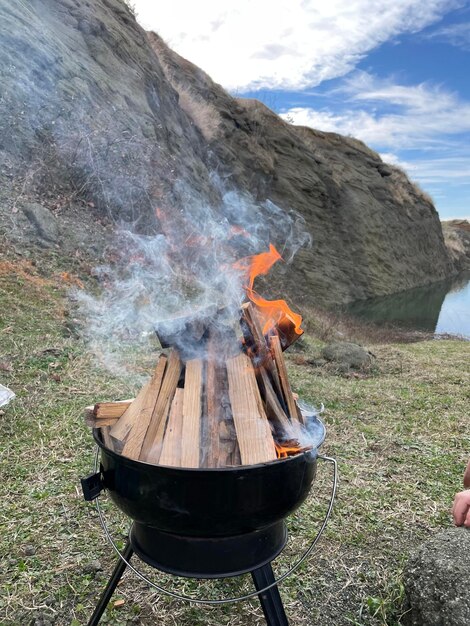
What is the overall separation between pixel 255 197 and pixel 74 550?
20.3 meters

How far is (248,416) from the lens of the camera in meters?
2.15

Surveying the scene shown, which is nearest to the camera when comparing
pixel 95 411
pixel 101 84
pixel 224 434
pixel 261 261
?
pixel 224 434

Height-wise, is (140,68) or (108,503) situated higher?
(140,68)

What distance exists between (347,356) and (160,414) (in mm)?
7087

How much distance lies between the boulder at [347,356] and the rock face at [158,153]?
4742 mm

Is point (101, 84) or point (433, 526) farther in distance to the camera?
point (101, 84)

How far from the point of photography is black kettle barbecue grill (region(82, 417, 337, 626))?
1.85 meters

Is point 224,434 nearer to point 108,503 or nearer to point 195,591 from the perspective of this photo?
point 195,591

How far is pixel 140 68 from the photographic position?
1559 centimetres

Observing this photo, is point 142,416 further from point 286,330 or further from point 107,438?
point 286,330

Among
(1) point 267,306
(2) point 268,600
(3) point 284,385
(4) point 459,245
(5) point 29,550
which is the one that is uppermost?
(4) point 459,245

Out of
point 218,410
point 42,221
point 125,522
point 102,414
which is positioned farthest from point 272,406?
point 42,221

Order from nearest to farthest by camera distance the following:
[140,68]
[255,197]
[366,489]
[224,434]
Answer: [224,434]
[366,489]
[140,68]
[255,197]

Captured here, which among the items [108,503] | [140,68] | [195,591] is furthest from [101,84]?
[195,591]
